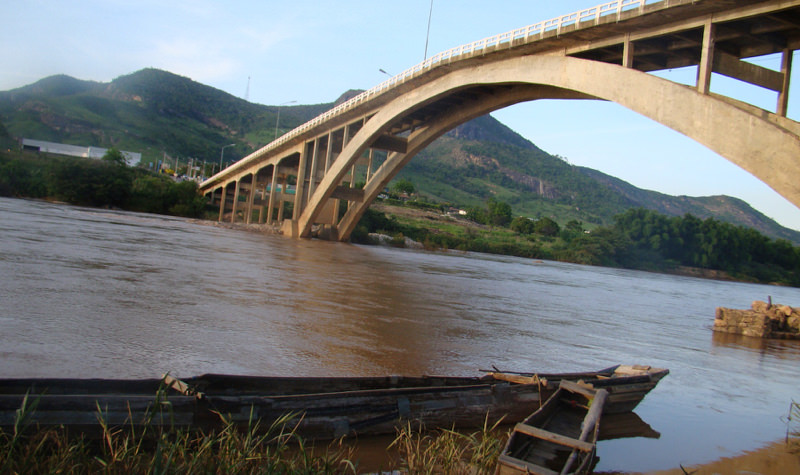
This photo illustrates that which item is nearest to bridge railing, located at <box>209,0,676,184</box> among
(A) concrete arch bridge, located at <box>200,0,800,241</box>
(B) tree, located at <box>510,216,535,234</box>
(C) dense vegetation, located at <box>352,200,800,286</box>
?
(A) concrete arch bridge, located at <box>200,0,800,241</box>

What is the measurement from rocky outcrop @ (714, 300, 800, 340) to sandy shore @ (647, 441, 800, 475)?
12.0 metres

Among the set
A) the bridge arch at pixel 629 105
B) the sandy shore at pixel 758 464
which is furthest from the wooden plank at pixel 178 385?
the bridge arch at pixel 629 105

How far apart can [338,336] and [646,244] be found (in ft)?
269

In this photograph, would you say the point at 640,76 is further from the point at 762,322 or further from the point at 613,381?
the point at 613,381

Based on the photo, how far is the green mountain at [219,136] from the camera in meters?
108

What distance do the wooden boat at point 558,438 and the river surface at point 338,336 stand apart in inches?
19.1

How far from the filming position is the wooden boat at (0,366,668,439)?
3.65 meters

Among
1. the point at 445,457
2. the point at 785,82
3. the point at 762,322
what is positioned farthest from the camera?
the point at 762,322

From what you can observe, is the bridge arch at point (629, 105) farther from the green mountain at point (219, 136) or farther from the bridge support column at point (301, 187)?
the green mountain at point (219, 136)

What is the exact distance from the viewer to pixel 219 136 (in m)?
142

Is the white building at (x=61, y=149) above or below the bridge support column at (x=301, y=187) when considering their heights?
above

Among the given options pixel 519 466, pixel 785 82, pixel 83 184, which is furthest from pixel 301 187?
pixel 519 466

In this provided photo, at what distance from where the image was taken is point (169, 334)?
7336 mm

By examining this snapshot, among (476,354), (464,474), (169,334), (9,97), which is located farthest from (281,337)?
(9,97)
